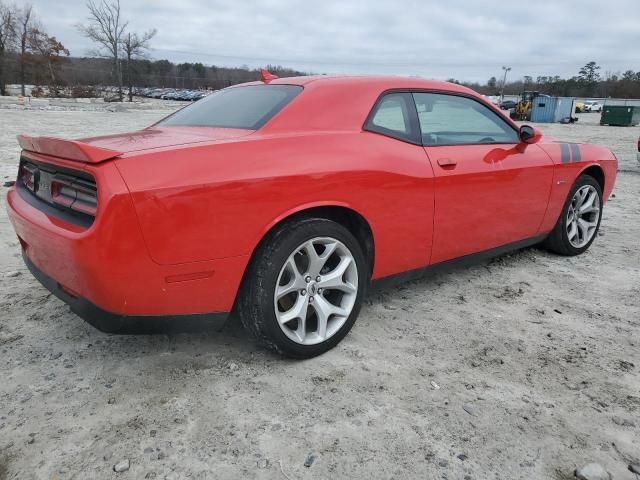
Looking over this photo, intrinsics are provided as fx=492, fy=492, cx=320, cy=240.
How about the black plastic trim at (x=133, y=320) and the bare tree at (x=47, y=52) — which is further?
the bare tree at (x=47, y=52)

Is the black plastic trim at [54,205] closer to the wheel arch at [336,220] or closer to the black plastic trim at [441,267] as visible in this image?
the wheel arch at [336,220]

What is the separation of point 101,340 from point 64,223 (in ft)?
2.81

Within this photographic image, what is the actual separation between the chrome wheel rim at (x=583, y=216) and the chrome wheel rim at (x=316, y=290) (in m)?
2.52

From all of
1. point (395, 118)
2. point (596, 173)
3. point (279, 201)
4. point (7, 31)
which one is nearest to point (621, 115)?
point (596, 173)

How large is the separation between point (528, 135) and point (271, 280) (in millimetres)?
2287

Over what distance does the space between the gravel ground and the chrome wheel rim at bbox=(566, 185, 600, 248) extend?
3.31 feet

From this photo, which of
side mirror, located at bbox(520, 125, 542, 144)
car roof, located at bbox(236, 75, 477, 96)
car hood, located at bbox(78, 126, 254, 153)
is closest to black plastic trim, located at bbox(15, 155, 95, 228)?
car hood, located at bbox(78, 126, 254, 153)

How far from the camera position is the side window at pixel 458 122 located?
3.03 m

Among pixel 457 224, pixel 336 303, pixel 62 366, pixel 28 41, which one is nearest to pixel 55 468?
pixel 62 366

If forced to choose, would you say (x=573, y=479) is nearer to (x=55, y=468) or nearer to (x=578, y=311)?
(x=578, y=311)

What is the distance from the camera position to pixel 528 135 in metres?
3.49

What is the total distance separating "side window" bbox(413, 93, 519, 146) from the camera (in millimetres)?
3029

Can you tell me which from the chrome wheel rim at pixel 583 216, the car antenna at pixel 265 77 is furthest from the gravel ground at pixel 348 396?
the car antenna at pixel 265 77

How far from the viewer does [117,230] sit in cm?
188
